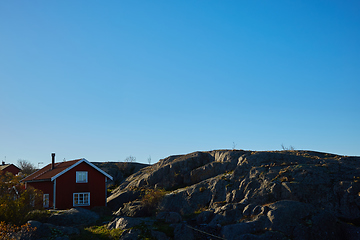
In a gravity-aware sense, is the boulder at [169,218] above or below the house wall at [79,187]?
below

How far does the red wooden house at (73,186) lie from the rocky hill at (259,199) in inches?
118

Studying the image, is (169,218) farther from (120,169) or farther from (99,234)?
(120,169)

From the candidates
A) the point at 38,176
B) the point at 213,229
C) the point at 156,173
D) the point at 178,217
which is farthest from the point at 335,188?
the point at 38,176

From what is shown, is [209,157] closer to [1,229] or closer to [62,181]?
[62,181]

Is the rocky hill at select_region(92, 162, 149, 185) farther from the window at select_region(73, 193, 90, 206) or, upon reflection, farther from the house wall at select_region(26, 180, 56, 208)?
the house wall at select_region(26, 180, 56, 208)

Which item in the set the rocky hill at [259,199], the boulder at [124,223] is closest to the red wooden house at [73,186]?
the rocky hill at [259,199]

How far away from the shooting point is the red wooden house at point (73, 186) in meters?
36.7

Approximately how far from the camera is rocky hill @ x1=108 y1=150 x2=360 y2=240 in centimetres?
2211

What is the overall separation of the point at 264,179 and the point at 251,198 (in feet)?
8.08

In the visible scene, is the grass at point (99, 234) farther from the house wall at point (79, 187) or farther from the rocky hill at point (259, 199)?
the house wall at point (79, 187)

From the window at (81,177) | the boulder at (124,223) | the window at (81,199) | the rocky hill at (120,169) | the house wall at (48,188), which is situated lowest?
the boulder at (124,223)

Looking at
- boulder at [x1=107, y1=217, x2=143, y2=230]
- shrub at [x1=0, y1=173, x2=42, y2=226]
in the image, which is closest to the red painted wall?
shrub at [x1=0, y1=173, x2=42, y2=226]

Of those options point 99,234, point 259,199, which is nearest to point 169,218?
point 99,234

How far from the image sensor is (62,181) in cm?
3712
